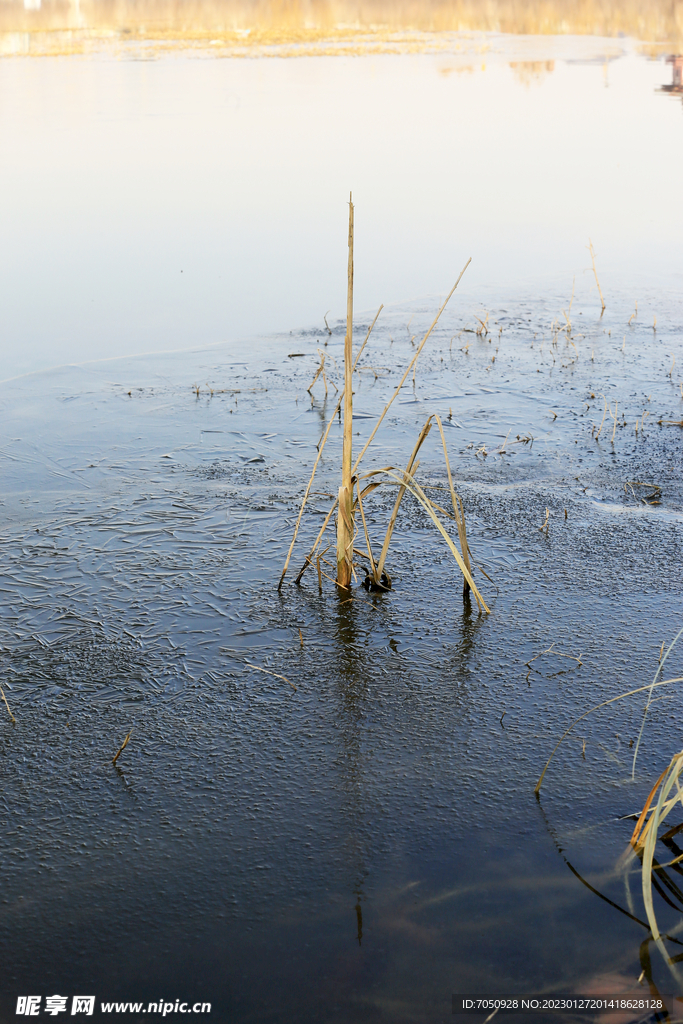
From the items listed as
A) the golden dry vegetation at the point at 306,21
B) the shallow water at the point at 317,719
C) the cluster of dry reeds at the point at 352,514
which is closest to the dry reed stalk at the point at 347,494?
the cluster of dry reeds at the point at 352,514

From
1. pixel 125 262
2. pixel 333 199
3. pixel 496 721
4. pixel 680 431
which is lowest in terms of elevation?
pixel 496 721

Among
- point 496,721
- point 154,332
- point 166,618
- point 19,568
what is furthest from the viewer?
point 154,332

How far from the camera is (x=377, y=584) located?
3738 mm

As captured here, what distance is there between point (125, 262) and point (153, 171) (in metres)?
4.39

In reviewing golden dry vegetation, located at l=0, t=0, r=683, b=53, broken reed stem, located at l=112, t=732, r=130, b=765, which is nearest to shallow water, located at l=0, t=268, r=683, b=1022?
broken reed stem, located at l=112, t=732, r=130, b=765

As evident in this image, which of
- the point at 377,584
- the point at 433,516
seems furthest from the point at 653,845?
the point at 377,584

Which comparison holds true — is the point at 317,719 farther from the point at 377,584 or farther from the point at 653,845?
the point at 653,845

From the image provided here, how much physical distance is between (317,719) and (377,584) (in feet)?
2.81

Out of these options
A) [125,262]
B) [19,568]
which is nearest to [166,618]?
[19,568]

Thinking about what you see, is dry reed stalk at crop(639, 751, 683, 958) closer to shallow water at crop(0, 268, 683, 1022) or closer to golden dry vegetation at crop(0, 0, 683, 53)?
shallow water at crop(0, 268, 683, 1022)

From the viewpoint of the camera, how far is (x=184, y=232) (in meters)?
10.7

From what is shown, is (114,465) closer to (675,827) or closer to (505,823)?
(505,823)

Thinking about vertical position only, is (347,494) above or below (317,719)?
above

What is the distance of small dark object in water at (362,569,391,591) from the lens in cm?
375
